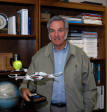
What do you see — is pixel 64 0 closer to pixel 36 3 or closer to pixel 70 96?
pixel 36 3

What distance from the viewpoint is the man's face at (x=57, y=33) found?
1865 mm

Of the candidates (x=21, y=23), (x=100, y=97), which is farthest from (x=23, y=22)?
(x=100, y=97)

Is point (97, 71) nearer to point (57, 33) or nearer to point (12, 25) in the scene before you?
point (57, 33)

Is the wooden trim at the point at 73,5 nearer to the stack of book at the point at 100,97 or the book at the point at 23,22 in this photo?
the book at the point at 23,22

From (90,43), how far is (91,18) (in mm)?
364

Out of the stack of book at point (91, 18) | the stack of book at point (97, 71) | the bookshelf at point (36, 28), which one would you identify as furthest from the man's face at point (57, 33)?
the stack of book at point (97, 71)

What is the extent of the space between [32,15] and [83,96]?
1.17m

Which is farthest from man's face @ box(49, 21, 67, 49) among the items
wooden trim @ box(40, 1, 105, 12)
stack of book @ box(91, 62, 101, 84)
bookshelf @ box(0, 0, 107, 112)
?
stack of book @ box(91, 62, 101, 84)

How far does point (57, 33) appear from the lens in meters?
1.87

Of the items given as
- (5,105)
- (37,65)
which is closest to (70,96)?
(37,65)

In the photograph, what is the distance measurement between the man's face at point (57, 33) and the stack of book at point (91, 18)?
0.90m

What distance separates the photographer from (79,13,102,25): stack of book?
272 centimetres

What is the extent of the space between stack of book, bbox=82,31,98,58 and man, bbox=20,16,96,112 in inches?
31.8

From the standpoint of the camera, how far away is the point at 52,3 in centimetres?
245
